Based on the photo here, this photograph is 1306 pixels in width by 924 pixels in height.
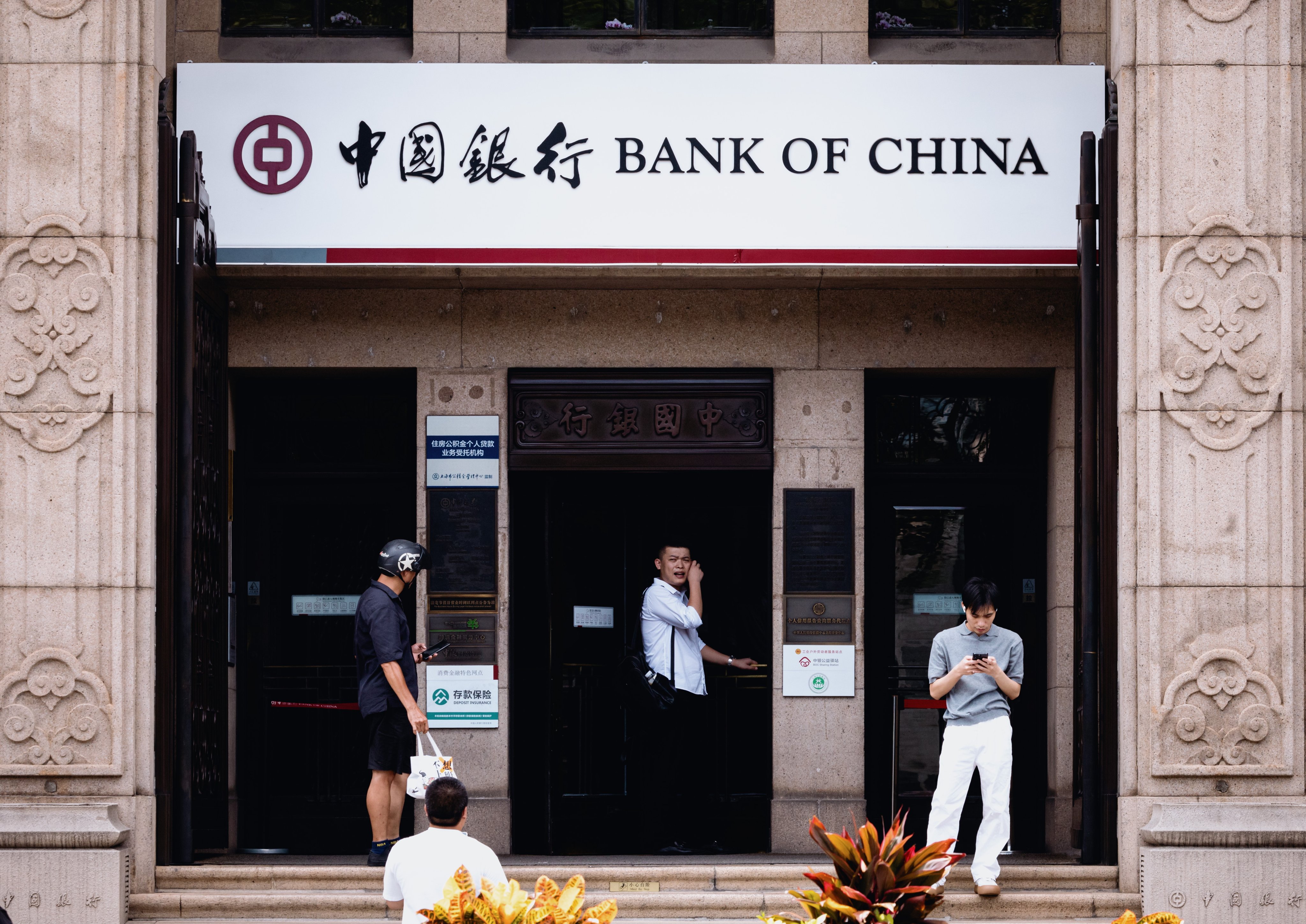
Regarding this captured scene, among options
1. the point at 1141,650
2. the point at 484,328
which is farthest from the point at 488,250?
the point at 1141,650

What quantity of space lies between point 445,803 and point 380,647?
3.58 metres

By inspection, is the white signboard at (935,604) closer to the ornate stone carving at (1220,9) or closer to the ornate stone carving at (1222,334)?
the ornate stone carving at (1222,334)

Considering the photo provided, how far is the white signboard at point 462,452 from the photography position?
11.4 metres

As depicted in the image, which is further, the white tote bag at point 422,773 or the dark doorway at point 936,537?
the dark doorway at point 936,537

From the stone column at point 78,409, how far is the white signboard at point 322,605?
235 cm

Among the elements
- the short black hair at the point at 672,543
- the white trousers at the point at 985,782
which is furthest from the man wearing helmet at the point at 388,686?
the white trousers at the point at 985,782

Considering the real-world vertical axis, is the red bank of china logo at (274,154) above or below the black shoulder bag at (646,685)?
above

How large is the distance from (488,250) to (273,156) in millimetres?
1553

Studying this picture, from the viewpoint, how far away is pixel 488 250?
10.5 meters

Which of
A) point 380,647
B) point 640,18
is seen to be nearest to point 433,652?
point 380,647

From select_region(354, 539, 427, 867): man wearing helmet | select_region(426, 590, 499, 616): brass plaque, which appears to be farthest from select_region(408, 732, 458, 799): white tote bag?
select_region(426, 590, 499, 616): brass plaque

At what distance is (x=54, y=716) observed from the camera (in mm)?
9500

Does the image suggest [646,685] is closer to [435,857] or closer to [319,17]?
[435,857]

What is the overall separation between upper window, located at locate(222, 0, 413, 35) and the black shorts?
4.90m
